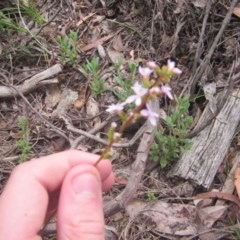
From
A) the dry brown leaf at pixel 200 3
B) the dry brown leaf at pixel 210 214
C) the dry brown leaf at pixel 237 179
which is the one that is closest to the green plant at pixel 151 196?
the dry brown leaf at pixel 210 214

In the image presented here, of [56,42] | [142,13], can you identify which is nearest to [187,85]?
[142,13]

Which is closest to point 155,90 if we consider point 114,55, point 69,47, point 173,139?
point 173,139

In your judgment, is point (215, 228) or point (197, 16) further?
point (197, 16)

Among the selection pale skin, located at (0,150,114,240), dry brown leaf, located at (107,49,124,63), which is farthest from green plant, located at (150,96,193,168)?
pale skin, located at (0,150,114,240)

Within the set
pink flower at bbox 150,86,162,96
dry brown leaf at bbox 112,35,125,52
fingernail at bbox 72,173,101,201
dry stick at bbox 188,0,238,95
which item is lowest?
dry brown leaf at bbox 112,35,125,52

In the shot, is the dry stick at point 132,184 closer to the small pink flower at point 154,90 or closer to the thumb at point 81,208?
the thumb at point 81,208

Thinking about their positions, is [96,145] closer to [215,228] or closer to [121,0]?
[215,228]

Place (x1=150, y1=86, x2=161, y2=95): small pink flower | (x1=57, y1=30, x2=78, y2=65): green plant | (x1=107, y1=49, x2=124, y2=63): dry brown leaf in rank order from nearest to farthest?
(x1=150, y1=86, x2=161, y2=95): small pink flower
(x1=57, y1=30, x2=78, y2=65): green plant
(x1=107, y1=49, x2=124, y2=63): dry brown leaf

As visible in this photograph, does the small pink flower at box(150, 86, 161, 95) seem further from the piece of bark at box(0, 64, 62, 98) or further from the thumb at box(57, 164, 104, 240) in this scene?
the piece of bark at box(0, 64, 62, 98)
